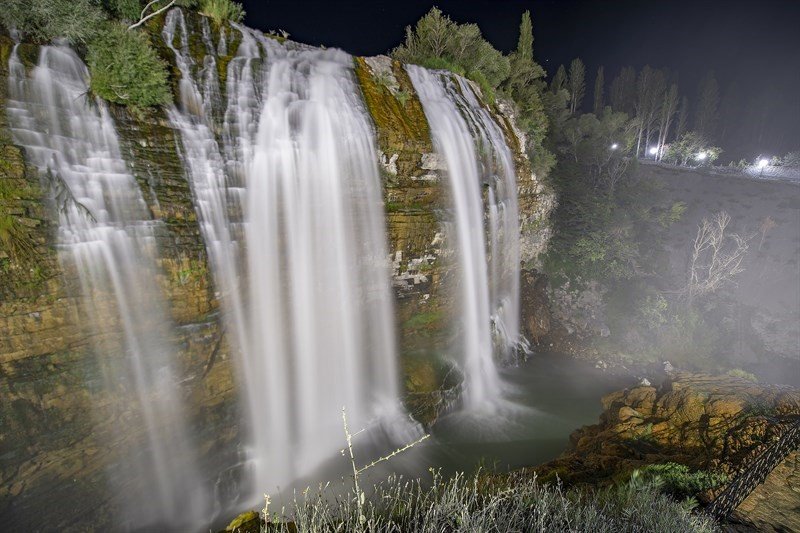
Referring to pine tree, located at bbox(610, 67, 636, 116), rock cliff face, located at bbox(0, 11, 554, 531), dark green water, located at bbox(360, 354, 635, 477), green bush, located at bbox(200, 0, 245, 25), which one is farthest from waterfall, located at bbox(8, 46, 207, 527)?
pine tree, located at bbox(610, 67, 636, 116)

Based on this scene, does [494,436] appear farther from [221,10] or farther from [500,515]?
[221,10]

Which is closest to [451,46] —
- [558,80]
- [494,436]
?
[494,436]

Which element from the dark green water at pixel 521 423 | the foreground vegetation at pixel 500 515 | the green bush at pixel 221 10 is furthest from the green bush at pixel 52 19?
the dark green water at pixel 521 423

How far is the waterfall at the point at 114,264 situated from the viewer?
7.11 metres

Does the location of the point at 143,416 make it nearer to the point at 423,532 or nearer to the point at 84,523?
the point at 84,523

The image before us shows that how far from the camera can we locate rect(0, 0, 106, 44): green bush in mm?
7078

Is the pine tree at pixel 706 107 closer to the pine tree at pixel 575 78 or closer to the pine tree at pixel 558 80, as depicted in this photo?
the pine tree at pixel 575 78

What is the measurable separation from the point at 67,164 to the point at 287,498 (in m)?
9.44

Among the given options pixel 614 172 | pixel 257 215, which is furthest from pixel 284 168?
pixel 614 172

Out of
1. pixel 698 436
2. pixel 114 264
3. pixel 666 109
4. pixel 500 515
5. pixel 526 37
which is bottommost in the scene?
pixel 698 436

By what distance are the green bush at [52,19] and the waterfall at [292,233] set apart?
1872 millimetres

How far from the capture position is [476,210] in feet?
45.0

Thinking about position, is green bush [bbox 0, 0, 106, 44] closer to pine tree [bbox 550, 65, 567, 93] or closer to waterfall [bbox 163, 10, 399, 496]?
waterfall [bbox 163, 10, 399, 496]

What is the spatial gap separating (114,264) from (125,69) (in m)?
4.33
